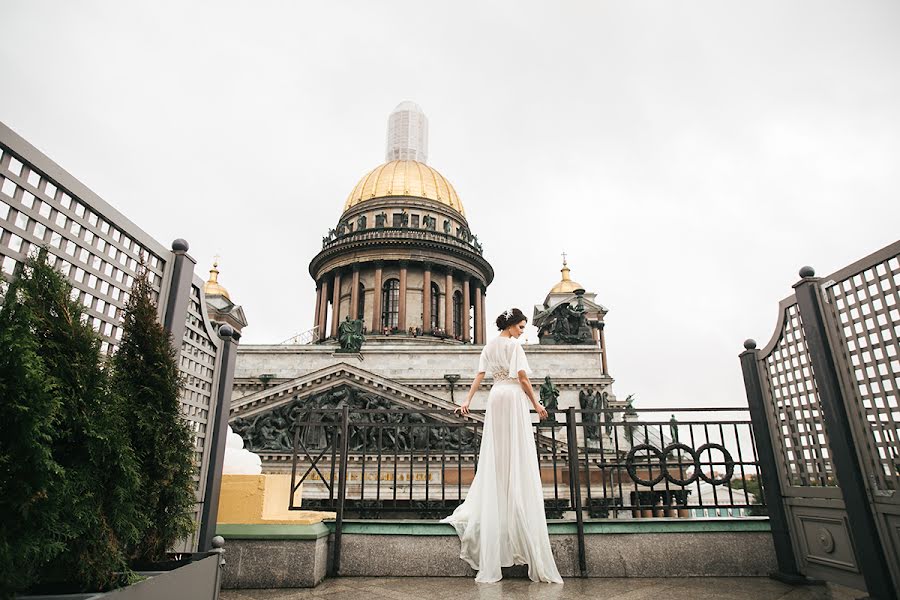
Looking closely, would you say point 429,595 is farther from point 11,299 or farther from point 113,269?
point 11,299

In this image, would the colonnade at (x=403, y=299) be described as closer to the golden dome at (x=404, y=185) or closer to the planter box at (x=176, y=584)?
the golden dome at (x=404, y=185)

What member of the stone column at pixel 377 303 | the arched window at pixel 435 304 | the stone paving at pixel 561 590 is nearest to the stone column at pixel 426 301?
the arched window at pixel 435 304

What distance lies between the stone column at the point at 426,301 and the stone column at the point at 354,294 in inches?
197

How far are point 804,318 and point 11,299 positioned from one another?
17.7 ft

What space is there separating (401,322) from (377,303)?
222 cm

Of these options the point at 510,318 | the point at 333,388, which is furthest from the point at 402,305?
the point at 510,318

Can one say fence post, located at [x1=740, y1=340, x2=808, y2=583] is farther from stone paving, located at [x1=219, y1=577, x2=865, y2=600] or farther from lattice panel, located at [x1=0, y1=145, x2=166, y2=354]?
lattice panel, located at [x1=0, y1=145, x2=166, y2=354]

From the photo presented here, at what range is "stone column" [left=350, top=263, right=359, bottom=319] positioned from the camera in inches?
1630

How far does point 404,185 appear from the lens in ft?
152

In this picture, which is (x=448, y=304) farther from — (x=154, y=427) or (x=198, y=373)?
(x=154, y=427)

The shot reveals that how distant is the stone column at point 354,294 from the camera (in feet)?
136

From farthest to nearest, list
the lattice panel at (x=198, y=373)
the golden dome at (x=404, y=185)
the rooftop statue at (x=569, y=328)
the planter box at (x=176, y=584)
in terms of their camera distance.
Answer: the golden dome at (x=404, y=185) < the rooftop statue at (x=569, y=328) < the lattice panel at (x=198, y=373) < the planter box at (x=176, y=584)

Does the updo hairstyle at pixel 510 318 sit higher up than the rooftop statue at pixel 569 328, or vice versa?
the rooftop statue at pixel 569 328

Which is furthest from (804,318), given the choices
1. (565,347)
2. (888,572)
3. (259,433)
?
(565,347)
